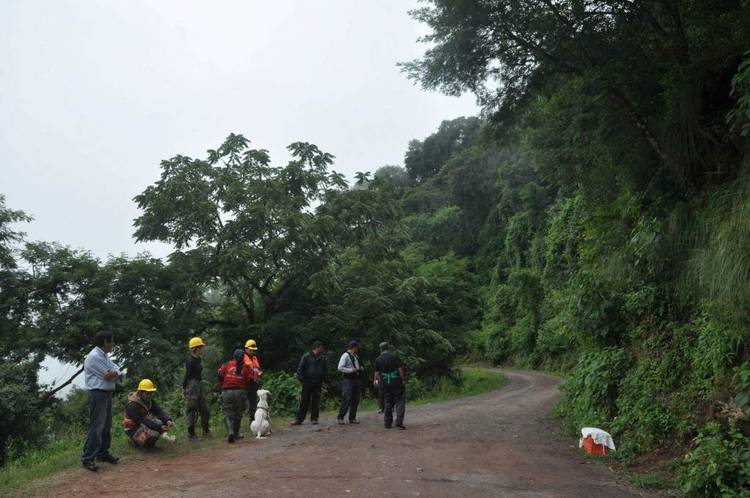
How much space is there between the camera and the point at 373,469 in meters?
7.87

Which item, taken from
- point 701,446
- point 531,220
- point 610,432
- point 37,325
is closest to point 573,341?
point 610,432

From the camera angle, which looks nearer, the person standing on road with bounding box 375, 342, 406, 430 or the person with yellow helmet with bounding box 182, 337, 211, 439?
the person with yellow helmet with bounding box 182, 337, 211, 439

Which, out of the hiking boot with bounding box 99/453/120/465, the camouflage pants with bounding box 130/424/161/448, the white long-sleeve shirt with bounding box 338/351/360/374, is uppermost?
the white long-sleeve shirt with bounding box 338/351/360/374

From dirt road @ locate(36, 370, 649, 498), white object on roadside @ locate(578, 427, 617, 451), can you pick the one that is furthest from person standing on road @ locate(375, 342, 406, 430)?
white object on roadside @ locate(578, 427, 617, 451)

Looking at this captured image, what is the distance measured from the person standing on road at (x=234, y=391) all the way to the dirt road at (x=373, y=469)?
469 millimetres

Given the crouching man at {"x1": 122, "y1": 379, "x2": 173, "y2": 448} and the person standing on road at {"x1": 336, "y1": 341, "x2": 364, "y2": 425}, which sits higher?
the person standing on road at {"x1": 336, "y1": 341, "x2": 364, "y2": 425}

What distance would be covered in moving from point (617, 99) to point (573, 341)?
5680mm

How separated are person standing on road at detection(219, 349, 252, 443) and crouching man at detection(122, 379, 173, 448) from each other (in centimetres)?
151

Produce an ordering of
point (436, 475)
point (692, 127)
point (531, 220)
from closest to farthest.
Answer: point (436, 475)
point (692, 127)
point (531, 220)

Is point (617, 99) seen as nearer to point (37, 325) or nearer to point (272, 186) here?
point (272, 186)

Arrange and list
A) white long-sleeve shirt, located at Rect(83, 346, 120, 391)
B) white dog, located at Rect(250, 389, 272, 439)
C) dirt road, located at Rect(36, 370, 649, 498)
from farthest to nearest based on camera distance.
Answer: white dog, located at Rect(250, 389, 272, 439) → white long-sleeve shirt, located at Rect(83, 346, 120, 391) → dirt road, located at Rect(36, 370, 649, 498)

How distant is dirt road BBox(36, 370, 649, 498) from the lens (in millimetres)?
6777

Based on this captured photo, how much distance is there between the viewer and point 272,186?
22.8 m

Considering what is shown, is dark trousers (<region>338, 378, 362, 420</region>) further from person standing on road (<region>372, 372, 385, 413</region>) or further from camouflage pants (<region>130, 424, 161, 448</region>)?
camouflage pants (<region>130, 424, 161, 448</region>)
